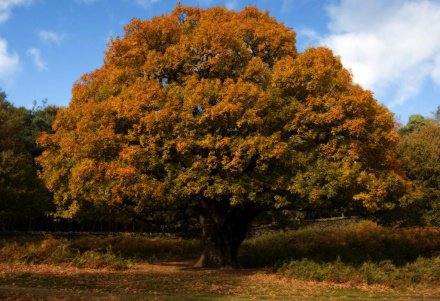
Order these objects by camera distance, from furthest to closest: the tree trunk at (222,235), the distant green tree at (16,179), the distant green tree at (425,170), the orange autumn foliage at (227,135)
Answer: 1. the distant green tree at (16,179)
2. the distant green tree at (425,170)
3. the tree trunk at (222,235)
4. the orange autumn foliage at (227,135)

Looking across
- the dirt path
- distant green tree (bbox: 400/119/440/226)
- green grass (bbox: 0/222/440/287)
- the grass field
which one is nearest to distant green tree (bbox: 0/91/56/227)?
green grass (bbox: 0/222/440/287)

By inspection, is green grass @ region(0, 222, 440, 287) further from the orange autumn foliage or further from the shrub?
the orange autumn foliage

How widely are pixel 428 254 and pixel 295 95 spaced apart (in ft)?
43.2

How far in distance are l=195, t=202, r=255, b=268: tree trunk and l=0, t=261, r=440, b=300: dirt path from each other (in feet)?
9.67

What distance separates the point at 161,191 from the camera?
713 inches

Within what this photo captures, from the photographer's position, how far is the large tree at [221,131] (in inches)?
719

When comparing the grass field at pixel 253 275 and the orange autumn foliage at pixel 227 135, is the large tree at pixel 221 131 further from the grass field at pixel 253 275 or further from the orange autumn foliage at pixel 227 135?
the grass field at pixel 253 275

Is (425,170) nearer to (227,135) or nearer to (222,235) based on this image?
(222,235)

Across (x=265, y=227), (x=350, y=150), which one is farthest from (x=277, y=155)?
(x=265, y=227)

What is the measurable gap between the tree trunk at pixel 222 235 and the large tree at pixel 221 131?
190cm

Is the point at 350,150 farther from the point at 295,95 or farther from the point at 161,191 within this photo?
the point at 161,191

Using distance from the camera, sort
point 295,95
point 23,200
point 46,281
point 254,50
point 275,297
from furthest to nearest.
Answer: point 23,200
point 254,50
point 295,95
point 46,281
point 275,297

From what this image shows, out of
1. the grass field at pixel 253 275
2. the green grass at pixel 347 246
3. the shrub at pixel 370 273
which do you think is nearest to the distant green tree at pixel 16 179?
the grass field at pixel 253 275

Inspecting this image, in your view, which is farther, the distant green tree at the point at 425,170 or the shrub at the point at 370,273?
the distant green tree at the point at 425,170
